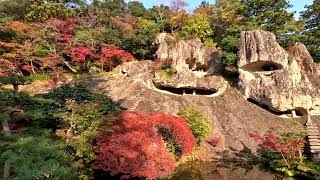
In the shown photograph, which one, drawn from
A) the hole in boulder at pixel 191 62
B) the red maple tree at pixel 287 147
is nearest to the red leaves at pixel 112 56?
the hole in boulder at pixel 191 62

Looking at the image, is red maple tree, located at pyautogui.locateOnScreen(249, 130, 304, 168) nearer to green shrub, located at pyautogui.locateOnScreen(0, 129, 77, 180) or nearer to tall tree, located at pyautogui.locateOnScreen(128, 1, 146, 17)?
green shrub, located at pyautogui.locateOnScreen(0, 129, 77, 180)

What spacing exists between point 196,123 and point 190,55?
10.1 metres

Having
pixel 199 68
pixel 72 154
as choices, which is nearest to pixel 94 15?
pixel 199 68

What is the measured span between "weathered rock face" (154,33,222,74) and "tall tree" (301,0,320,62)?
8.51m

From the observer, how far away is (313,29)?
31.2m

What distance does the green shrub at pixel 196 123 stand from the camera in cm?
2044

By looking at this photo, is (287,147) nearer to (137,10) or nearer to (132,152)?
(132,152)

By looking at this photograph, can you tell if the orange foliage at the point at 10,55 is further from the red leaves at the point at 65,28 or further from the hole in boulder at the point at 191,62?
the hole in boulder at the point at 191,62

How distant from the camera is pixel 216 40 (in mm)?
32625

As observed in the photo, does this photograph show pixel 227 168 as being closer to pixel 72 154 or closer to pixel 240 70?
pixel 72 154

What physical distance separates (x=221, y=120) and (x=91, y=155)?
37.5ft

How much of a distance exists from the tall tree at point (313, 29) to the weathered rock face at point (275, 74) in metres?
3.33

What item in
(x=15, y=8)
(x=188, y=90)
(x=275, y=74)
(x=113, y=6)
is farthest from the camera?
(x=113, y=6)

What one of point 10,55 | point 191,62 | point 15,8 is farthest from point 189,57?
point 15,8
